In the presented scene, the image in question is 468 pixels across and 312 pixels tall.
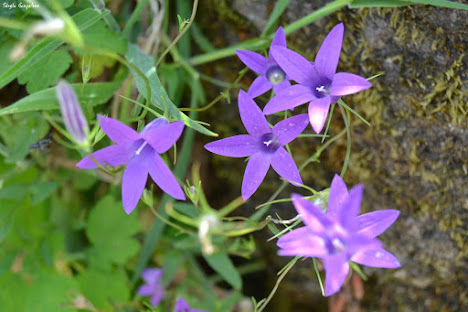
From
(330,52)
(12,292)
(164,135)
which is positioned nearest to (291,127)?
(330,52)

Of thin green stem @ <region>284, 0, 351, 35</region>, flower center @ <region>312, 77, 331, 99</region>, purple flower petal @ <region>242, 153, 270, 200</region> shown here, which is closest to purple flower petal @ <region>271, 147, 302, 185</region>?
purple flower petal @ <region>242, 153, 270, 200</region>

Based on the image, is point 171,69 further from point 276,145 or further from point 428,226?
point 428,226

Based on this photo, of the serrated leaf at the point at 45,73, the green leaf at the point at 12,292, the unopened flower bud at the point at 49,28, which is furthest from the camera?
the green leaf at the point at 12,292

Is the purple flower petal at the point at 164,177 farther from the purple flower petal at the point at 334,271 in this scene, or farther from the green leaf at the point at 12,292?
the green leaf at the point at 12,292

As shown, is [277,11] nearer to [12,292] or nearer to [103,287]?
[103,287]

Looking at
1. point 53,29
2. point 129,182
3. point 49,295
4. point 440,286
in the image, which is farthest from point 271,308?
point 53,29

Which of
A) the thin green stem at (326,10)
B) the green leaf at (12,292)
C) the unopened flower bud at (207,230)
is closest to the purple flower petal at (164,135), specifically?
the unopened flower bud at (207,230)

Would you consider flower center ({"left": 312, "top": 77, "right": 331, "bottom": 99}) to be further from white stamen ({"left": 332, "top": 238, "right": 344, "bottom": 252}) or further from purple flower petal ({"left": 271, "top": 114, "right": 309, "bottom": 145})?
white stamen ({"left": 332, "top": 238, "right": 344, "bottom": 252})
